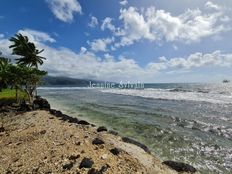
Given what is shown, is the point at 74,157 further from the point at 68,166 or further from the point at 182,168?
the point at 182,168

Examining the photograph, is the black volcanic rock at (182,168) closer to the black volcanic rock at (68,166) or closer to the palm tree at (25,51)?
the black volcanic rock at (68,166)

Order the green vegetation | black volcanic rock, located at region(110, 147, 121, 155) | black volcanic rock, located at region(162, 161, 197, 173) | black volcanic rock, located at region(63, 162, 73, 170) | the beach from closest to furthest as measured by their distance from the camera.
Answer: black volcanic rock, located at region(63, 162, 73, 170) < the beach < black volcanic rock, located at region(162, 161, 197, 173) < black volcanic rock, located at region(110, 147, 121, 155) < the green vegetation

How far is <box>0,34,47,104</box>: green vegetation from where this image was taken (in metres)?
30.6

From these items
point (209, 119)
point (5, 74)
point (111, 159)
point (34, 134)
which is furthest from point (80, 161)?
point (5, 74)

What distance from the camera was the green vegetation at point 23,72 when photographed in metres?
30.6

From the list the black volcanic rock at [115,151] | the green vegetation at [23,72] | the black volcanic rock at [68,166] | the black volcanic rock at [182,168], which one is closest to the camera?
the black volcanic rock at [68,166]

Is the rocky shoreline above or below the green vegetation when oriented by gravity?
below

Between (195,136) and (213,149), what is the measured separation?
3.06 m

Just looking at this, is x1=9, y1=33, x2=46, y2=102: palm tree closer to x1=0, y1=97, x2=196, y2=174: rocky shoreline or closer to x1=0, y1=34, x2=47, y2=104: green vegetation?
x1=0, y1=34, x2=47, y2=104: green vegetation

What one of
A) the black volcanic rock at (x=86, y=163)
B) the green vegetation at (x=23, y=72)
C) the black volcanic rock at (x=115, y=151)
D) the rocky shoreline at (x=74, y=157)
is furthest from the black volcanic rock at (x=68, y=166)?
the green vegetation at (x=23, y=72)

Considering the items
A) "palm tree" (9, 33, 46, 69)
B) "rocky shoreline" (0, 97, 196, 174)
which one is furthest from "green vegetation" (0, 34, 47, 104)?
"rocky shoreline" (0, 97, 196, 174)

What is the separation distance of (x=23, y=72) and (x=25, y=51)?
11648 millimetres

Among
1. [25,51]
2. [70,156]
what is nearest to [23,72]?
[25,51]

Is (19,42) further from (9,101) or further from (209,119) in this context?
(209,119)
